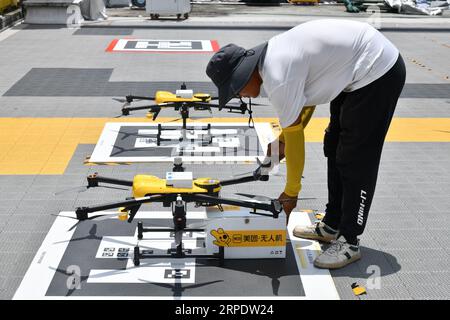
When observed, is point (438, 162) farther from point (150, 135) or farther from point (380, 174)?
point (150, 135)

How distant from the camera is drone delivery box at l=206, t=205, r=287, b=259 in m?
3.98

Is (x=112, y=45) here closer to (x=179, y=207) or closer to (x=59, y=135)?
Answer: (x=59, y=135)

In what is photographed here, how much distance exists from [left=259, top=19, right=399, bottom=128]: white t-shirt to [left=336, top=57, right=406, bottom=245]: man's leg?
0.08 m

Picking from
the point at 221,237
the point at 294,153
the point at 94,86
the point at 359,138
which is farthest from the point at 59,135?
the point at 359,138

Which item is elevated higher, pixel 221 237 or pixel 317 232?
pixel 221 237

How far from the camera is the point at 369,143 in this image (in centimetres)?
363

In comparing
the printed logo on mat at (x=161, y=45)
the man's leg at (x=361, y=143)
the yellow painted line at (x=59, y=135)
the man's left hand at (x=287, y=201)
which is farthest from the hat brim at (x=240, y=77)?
the printed logo on mat at (x=161, y=45)

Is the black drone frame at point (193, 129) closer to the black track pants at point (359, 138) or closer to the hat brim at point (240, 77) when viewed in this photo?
the black track pants at point (359, 138)

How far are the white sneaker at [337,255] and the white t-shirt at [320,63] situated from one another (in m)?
1.13

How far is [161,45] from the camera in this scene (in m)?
13.4

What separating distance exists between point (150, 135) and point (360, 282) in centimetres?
381

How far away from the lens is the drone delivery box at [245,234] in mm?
3977

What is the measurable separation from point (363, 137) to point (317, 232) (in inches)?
42.3

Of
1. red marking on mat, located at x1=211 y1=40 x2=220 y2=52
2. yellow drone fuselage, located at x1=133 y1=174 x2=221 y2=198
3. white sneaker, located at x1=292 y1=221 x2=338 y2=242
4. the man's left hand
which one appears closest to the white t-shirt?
the man's left hand
